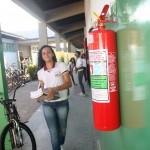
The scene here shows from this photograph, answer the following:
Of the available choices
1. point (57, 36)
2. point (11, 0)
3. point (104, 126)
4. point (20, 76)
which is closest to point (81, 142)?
point (104, 126)

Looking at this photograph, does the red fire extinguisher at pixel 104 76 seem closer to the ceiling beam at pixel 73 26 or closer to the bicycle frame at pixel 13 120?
the bicycle frame at pixel 13 120

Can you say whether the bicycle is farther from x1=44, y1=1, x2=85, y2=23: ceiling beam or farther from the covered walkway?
x1=44, y1=1, x2=85, y2=23: ceiling beam

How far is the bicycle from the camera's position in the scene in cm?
326

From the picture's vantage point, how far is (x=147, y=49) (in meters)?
0.87

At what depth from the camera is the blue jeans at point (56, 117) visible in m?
2.93

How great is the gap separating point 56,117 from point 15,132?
78 cm

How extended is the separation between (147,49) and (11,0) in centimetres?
549

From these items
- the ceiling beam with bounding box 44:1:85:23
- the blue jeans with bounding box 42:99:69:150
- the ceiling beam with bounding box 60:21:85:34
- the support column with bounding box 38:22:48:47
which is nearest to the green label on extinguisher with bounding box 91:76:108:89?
the blue jeans with bounding box 42:99:69:150

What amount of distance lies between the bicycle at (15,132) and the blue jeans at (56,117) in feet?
1.83

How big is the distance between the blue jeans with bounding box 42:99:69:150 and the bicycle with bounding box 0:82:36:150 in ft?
1.83

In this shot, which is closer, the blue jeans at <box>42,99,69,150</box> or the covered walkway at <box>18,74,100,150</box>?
the blue jeans at <box>42,99,69,150</box>

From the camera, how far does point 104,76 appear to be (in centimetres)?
127

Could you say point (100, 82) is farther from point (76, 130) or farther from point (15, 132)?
point (76, 130)

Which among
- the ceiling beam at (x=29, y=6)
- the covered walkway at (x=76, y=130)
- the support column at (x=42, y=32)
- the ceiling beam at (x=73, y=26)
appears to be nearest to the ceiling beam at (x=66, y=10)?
the support column at (x=42, y=32)
